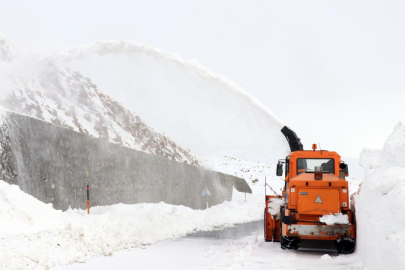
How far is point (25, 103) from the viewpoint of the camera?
2528 centimetres

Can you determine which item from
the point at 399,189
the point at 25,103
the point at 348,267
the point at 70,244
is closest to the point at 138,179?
the point at 25,103

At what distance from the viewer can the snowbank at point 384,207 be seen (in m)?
6.71

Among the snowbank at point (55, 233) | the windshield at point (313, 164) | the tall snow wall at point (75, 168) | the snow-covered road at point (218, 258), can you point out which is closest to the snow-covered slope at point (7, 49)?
the tall snow wall at point (75, 168)

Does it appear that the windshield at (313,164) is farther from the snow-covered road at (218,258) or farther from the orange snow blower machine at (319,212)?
the snow-covered road at (218,258)

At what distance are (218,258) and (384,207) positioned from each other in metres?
3.88

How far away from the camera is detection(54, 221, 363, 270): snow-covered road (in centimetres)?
912

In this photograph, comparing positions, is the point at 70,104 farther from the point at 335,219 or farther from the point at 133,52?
the point at 335,219

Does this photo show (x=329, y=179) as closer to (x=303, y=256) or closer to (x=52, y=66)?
(x=303, y=256)

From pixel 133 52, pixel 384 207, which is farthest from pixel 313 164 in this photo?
pixel 133 52

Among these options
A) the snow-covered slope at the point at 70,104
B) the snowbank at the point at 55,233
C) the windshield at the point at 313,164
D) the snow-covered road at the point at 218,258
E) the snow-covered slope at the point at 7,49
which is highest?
the snow-covered slope at the point at 7,49

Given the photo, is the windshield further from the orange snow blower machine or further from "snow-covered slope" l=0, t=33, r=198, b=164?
"snow-covered slope" l=0, t=33, r=198, b=164

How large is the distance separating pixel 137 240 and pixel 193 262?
342cm

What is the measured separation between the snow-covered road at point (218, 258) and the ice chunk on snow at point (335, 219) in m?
0.72

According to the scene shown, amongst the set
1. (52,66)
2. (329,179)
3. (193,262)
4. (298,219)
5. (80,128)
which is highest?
(52,66)
